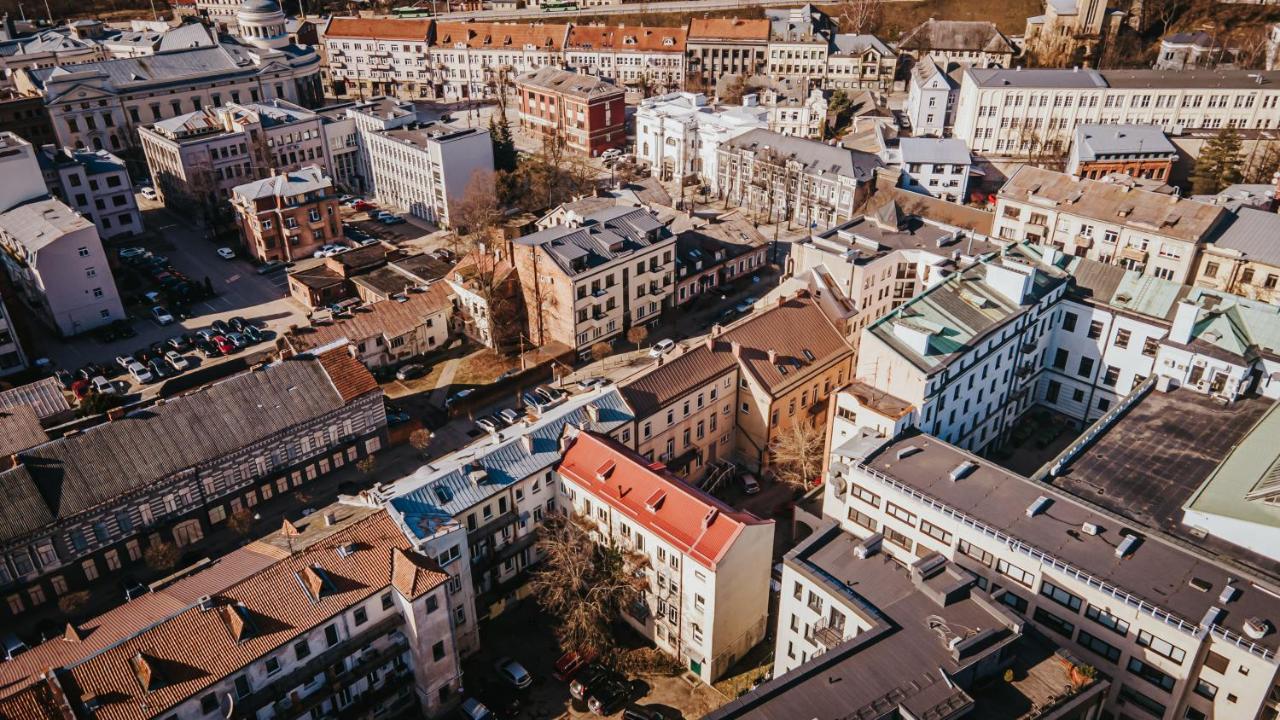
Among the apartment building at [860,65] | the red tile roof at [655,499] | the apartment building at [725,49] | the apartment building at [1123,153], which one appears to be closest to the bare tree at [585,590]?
the red tile roof at [655,499]

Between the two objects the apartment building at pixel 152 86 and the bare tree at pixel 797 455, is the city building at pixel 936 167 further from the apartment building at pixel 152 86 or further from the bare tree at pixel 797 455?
the apartment building at pixel 152 86

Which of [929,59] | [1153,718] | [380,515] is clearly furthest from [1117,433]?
[929,59]

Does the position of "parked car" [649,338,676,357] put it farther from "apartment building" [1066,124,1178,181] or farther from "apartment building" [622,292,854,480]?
"apartment building" [1066,124,1178,181]

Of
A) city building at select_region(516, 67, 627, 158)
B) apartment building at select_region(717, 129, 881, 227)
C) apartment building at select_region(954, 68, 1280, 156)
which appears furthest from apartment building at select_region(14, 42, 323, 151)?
apartment building at select_region(954, 68, 1280, 156)

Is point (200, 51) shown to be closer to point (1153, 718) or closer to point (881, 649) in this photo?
point (881, 649)

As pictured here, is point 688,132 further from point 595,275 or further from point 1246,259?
point 1246,259

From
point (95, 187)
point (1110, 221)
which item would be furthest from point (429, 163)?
point (1110, 221)
